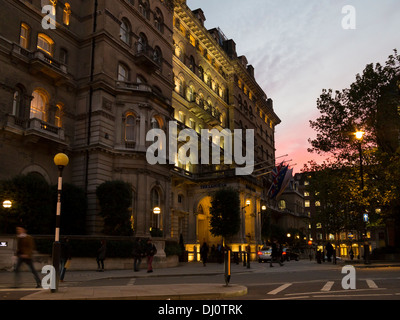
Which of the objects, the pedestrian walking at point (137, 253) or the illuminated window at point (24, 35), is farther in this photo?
the illuminated window at point (24, 35)

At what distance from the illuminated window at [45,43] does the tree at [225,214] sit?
20.7 meters

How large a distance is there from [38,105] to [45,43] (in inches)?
200

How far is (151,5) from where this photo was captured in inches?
1622

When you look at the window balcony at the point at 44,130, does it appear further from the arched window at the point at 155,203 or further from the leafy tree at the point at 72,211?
the arched window at the point at 155,203

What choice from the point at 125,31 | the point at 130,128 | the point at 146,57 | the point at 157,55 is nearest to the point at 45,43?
the point at 125,31

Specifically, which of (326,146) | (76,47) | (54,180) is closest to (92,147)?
(54,180)

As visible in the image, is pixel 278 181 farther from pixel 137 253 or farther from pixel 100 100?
pixel 137 253

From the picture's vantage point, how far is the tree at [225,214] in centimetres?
4047

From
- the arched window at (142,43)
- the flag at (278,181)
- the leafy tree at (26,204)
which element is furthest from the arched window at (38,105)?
the flag at (278,181)

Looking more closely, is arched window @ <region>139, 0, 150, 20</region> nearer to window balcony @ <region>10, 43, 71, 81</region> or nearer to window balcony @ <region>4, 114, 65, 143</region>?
window balcony @ <region>10, 43, 71, 81</region>

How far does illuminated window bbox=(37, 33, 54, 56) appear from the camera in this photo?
30797 millimetres

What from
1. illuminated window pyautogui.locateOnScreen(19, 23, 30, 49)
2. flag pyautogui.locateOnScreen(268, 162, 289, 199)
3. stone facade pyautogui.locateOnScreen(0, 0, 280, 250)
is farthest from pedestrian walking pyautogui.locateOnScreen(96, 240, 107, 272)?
flag pyautogui.locateOnScreen(268, 162, 289, 199)

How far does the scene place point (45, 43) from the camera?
3139cm
